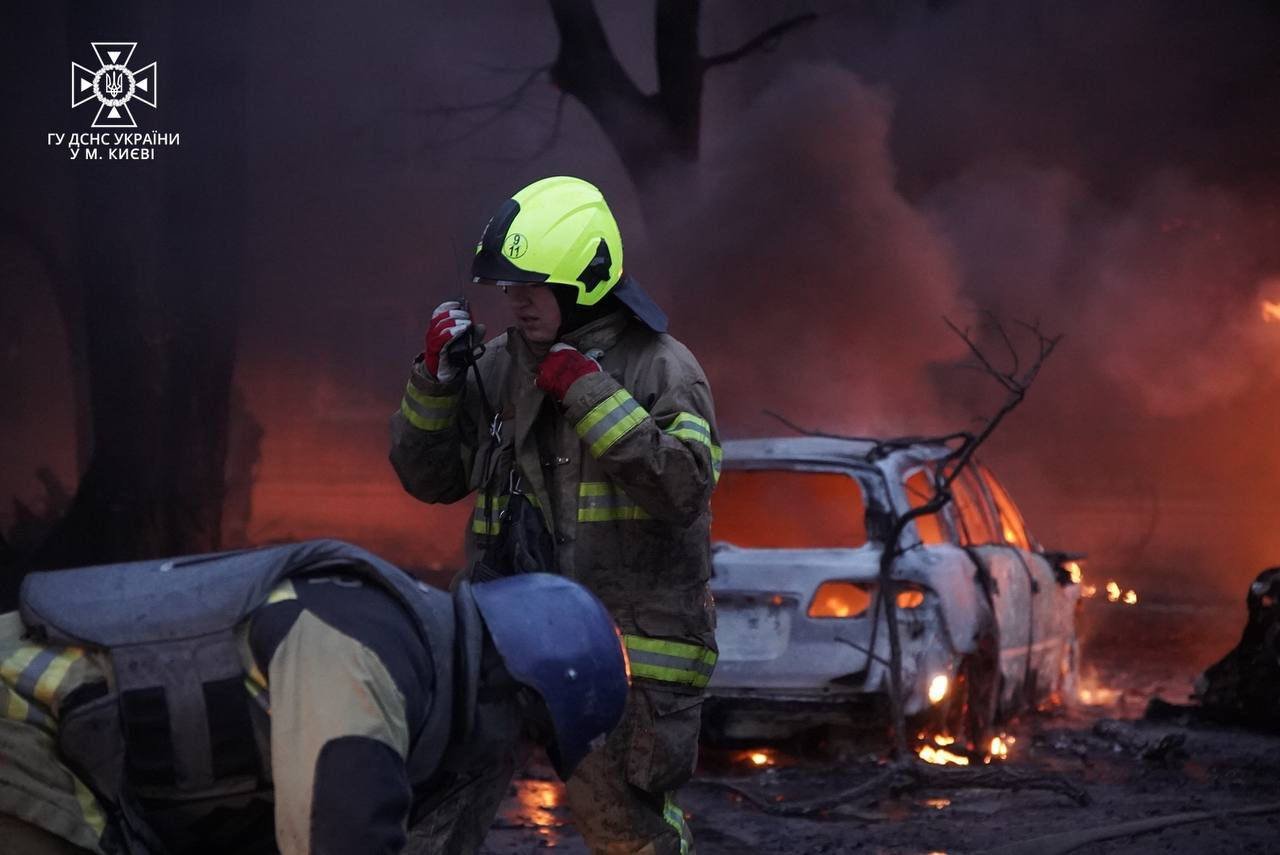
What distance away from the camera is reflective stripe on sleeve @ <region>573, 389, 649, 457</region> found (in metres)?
3.75

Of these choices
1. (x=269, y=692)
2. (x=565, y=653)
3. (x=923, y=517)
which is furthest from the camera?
(x=923, y=517)

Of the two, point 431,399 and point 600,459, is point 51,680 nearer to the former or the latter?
point 600,459

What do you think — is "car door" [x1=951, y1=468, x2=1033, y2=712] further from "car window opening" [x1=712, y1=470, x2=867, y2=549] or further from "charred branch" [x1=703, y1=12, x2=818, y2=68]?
"charred branch" [x1=703, y1=12, x2=818, y2=68]

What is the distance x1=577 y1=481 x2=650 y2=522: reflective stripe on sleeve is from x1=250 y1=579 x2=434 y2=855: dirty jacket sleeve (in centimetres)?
157

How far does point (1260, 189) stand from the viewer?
45.0 feet

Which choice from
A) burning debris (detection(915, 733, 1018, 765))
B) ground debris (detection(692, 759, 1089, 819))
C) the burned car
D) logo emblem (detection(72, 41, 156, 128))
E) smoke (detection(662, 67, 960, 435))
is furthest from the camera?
smoke (detection(662, 67, 960, 435))

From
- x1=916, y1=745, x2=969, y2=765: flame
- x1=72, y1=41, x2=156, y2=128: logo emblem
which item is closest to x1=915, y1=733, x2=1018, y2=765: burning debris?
x1=916, y1=745, x2=969, y2=765: flame

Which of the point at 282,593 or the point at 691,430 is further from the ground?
the point at 691,430

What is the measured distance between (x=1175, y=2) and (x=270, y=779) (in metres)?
12.4

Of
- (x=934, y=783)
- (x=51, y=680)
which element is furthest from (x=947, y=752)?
(x=51, y=680)

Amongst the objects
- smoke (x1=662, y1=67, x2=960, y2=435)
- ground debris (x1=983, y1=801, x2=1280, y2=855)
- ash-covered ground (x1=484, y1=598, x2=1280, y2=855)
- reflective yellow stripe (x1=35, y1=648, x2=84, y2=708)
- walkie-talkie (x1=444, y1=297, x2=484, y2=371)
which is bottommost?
ash-covered ground (x1=484, y1=598, x2=1280, y2=855)

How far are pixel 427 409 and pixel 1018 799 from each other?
137 inches

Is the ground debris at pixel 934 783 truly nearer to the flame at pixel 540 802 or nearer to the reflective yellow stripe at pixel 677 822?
the flame at pixel 540 802

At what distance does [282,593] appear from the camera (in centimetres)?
247
